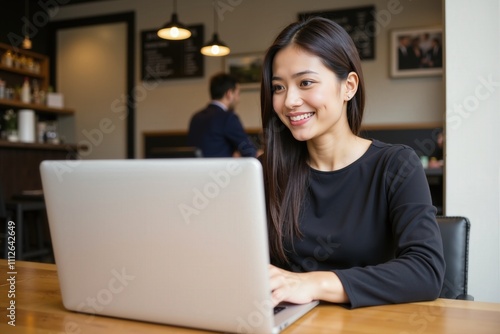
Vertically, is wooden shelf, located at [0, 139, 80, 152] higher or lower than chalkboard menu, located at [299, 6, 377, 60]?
lower

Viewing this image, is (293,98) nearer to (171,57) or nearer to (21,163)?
(21,163)

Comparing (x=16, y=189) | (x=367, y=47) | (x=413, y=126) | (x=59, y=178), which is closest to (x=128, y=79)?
(x=16, y=189)

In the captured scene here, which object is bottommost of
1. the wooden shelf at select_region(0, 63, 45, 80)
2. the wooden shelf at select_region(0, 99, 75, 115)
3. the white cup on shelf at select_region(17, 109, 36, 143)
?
the white cup on shelf at select_region(17, 109, 36, 143)

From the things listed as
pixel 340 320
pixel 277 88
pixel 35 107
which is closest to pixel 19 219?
pixel 35 107

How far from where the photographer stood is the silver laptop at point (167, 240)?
2.12 ft

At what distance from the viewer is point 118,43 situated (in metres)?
5.62

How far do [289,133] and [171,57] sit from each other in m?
4.23

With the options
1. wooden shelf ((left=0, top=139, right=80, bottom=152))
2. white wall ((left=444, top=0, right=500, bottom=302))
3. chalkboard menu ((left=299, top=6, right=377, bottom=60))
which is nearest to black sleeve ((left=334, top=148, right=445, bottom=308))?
white wall ((left=444, top=0, right=500, bottom=302))

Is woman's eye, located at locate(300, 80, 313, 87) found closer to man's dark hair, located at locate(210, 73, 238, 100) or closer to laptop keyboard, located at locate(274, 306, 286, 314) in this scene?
laptop keyboard, located at locate(274, 306, 286, 314)

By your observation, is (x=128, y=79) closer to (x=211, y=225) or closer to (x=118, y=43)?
(x=118, y=43)

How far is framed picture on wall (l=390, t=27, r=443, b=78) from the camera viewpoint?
14.3 ft

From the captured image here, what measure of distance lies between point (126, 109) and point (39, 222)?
82.7 inches

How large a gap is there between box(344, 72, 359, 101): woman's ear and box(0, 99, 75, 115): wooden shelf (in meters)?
4.29

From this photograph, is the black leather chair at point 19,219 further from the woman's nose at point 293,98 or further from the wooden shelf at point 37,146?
the woman's nose at point 293,98
